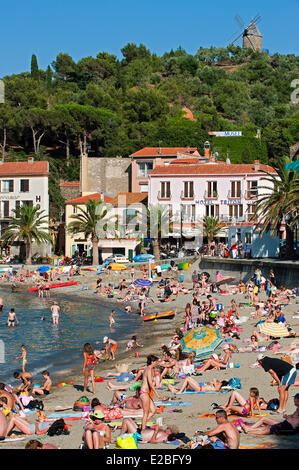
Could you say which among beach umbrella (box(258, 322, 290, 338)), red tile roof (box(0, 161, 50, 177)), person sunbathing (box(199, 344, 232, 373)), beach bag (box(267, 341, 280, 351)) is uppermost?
red tile roof (box(0, 161, 50, 177))

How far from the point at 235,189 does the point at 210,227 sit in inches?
207

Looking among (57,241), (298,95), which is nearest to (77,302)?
(57,241)

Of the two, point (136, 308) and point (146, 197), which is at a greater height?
point (146, 197)

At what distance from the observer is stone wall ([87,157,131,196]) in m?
75.8

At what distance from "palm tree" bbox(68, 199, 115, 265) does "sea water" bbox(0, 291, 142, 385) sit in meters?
10.6

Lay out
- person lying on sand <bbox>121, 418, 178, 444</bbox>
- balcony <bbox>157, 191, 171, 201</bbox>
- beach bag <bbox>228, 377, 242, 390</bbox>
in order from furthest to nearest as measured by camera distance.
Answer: balcony <bbox>157, 191, 171, 201</bbox>
beach bag <bbox>228, 377, 242, 390</bbox>
person lying on sand <bbox>121, 418, 178, 444</bbox>

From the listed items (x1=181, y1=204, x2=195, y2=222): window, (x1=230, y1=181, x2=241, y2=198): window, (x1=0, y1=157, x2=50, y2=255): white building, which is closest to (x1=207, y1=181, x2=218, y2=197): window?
(x1=230, y1=181, x2=241, y2=198): window

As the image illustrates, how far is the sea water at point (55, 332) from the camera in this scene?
960 inches

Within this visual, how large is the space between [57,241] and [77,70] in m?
56.3

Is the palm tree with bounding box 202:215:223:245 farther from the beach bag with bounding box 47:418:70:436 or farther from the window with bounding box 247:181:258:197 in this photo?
the beach bag with bounding box 47:418:70:436

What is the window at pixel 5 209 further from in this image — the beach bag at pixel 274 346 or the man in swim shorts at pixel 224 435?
the man in swim shorts at pixel 224 435

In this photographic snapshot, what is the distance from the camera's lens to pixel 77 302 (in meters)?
43.1

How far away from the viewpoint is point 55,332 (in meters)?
31.9

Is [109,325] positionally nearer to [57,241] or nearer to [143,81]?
[57,241]
